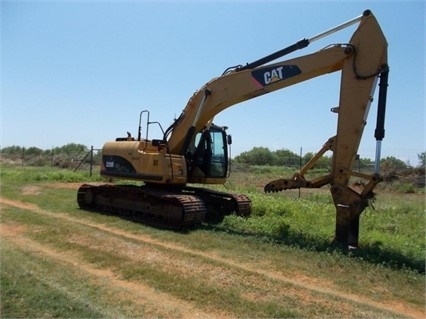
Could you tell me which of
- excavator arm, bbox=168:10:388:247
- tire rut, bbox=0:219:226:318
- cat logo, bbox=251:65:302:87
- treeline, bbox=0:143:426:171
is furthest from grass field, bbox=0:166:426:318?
treeline, bbox=0:143:426:171

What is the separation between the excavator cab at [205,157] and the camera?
1156cm

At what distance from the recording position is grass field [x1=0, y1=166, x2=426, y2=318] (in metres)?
5.02

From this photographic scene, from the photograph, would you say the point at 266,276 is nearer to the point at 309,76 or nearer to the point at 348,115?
the point at 348,115

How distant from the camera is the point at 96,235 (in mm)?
8938

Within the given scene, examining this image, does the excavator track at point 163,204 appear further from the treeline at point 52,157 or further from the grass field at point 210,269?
the treeline at point 52,157

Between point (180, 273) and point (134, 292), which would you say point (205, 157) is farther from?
point (134, 292)

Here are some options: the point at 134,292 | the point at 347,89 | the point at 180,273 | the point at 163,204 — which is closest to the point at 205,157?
the point at 163,204

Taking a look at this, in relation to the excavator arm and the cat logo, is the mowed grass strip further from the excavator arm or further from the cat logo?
the cat logo

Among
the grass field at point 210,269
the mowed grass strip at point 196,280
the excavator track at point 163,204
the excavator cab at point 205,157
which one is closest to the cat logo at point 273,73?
the excavator cab at point 205,157

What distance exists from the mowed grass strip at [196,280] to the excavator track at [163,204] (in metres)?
1.70

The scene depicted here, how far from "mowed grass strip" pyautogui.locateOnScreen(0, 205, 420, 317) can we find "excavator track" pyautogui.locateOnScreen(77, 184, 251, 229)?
5.56 feet

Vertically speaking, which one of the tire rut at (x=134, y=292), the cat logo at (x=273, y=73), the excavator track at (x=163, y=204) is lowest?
the tire rut at (x=134, y=292)

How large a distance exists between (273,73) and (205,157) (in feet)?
10.7

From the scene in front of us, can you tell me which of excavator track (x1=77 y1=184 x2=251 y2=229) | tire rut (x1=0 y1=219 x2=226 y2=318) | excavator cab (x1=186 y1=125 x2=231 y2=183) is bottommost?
tire rut (x1=0 y1=219 x2=226 y2=318)
